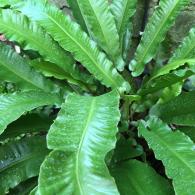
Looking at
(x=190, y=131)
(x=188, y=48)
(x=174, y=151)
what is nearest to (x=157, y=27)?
(x=188, y=48)

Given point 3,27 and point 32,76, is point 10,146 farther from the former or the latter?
point 3,27

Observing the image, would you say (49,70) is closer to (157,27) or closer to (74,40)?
(74,40)

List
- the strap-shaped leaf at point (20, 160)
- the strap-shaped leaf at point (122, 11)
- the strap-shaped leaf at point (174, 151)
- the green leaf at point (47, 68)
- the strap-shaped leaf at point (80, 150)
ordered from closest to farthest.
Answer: the strap-shaped leaf at point (80, 150), the strap-shaped leaf at point (174, 151), the strap-shaped leaf at point (20, 160), the green leaf at point (47, 68), the strap-shaped leaf at point (122, 11)

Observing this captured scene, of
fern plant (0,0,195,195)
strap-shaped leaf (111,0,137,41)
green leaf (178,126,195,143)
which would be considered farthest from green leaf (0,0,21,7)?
green leaf (178,126,195,143)

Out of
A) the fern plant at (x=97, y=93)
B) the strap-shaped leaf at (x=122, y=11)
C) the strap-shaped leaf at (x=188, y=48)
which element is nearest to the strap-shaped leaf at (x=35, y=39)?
the fern plant at (x=97, y=93)

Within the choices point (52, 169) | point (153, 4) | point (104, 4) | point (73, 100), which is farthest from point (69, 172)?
point (153, 4)

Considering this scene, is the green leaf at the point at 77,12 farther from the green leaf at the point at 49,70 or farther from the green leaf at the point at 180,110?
the green leaf at the point at 180,110

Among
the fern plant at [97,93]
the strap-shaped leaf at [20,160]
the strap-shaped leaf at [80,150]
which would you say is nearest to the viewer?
the strap-shaped leaf at [80,150]
